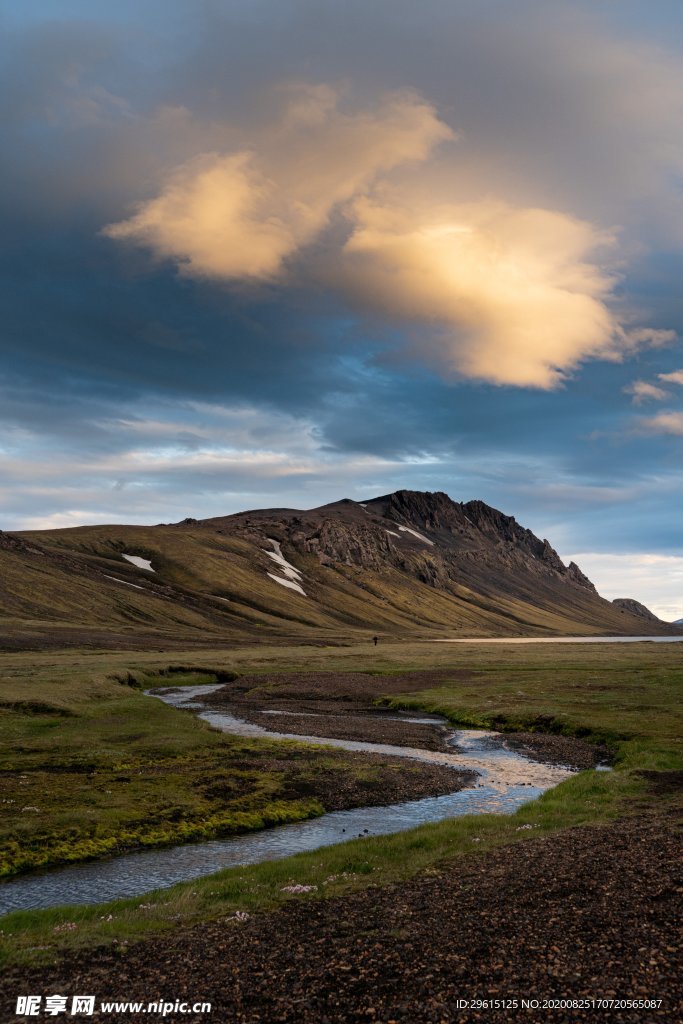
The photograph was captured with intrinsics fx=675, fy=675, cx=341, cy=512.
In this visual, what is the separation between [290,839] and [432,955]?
57.7ft

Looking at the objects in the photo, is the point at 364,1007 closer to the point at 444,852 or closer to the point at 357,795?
the point at 444,852

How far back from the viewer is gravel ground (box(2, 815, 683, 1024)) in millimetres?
14281

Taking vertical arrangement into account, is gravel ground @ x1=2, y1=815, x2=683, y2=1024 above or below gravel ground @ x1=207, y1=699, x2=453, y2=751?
above

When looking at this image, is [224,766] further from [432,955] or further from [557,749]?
[432,955]

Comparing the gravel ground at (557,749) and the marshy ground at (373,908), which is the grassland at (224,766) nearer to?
the marshy ground at (373,908)

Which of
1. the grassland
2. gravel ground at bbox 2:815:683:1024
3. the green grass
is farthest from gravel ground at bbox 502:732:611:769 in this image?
gravel ground at bbox 2:815:683:1024

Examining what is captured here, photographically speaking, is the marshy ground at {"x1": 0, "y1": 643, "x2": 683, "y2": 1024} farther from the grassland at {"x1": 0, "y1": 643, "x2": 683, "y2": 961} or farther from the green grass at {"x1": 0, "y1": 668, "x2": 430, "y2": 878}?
the green grass at {"x1": 0, "y1": 668, "x2": 430, "y2": 878}

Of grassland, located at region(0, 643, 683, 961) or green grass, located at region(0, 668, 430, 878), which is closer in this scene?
grassland, located at region(0, 643, 683, 961)

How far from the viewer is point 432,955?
16781 mm

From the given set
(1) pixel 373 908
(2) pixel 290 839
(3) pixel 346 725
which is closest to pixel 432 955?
(1) pixel 373 908

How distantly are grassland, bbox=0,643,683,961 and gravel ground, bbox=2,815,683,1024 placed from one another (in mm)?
2125

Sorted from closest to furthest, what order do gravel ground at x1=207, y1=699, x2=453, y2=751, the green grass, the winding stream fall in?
the winding stream, the green grass, gravel ground at x1=207, y1=699, x2=453, y2=751

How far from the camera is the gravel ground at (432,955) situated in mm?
14281

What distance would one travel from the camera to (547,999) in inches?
549
